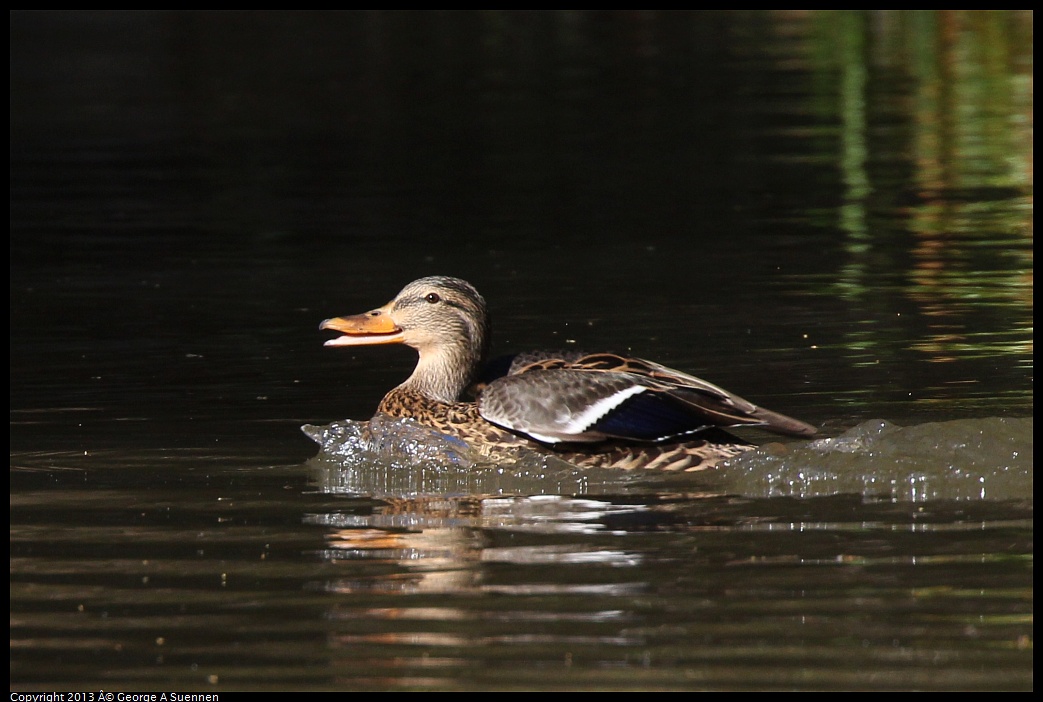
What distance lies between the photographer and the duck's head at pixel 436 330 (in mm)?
10039

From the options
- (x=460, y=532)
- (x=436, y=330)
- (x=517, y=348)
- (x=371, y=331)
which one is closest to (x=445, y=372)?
(x=436, y=330)

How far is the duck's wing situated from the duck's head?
78cm

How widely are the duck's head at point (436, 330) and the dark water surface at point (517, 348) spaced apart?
0.58m

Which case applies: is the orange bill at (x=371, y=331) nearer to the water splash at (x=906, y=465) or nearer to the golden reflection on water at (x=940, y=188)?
the water splash at (x=906, y=465)

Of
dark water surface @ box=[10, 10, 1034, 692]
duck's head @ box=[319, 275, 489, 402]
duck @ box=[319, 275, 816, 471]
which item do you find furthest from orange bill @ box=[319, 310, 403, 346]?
dark water surface @ box=[10, 10, 1034, 692]

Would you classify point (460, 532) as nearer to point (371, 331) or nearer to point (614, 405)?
point (614, 405)

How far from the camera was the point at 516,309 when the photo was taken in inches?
543

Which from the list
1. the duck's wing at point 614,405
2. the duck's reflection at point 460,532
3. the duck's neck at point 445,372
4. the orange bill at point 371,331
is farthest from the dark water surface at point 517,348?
the duck's neck at point 445,372

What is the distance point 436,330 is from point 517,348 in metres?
2.36

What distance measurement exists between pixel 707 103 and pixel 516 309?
Answer: 1602 cm

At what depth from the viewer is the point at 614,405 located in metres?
9.02

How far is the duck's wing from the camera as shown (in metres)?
8.93
